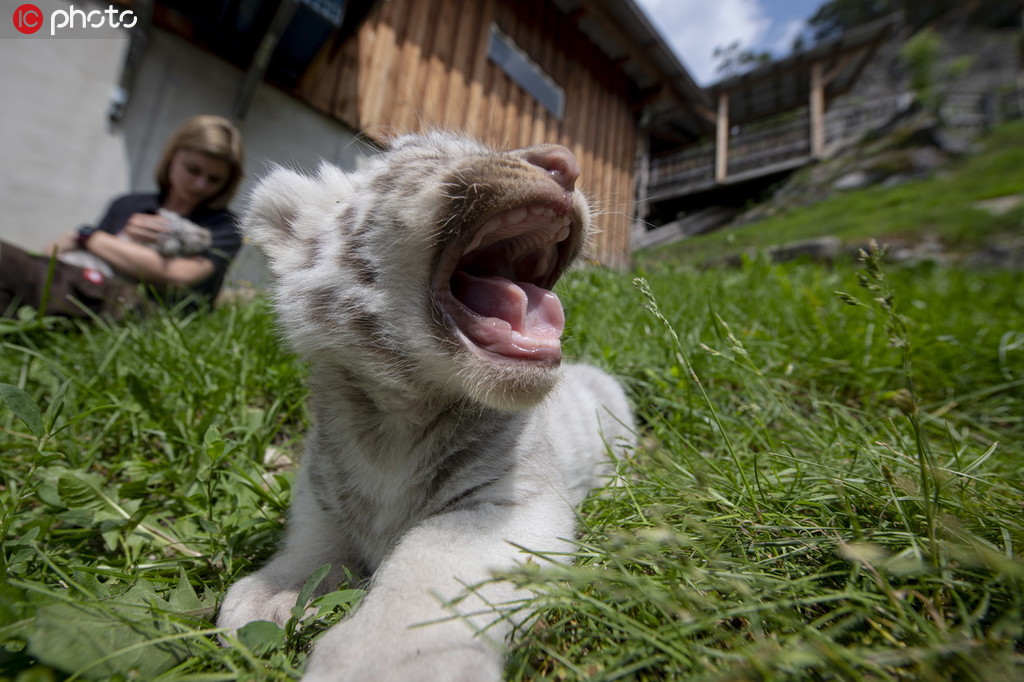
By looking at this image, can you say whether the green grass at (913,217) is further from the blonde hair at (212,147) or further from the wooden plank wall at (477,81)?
the blonde hair at (212,147)

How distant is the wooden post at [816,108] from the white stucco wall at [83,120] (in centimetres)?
1922

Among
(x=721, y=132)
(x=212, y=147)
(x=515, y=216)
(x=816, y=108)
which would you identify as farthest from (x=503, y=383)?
(x=816, y=108)

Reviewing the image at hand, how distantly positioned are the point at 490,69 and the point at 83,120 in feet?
20.6

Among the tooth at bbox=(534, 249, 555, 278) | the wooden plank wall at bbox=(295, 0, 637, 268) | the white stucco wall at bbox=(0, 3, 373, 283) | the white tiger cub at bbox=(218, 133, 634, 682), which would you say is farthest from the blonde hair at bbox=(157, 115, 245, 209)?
the tooth at bbox=(534, 249, 555, 278)

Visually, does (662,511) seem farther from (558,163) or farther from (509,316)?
(558,163)

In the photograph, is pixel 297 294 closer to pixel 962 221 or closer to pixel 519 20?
pixel 519 20

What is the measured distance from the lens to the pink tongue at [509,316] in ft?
5.79

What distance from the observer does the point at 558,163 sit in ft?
5.93

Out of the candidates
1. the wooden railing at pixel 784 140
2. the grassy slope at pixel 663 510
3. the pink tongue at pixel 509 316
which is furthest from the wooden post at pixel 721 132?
the pink tongue at pixel 509 316

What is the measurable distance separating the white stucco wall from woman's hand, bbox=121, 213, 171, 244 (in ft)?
2.68

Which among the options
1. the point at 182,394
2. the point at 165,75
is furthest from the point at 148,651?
the point at 165,75

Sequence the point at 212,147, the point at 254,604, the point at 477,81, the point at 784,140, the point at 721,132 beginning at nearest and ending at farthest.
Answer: the point at 254,604
the point at 212,147
the point at 477,81
the point at 721,132
the point at 784,140

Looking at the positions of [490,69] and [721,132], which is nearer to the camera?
[490,69]

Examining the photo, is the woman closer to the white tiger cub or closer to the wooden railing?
the white tiger cub
